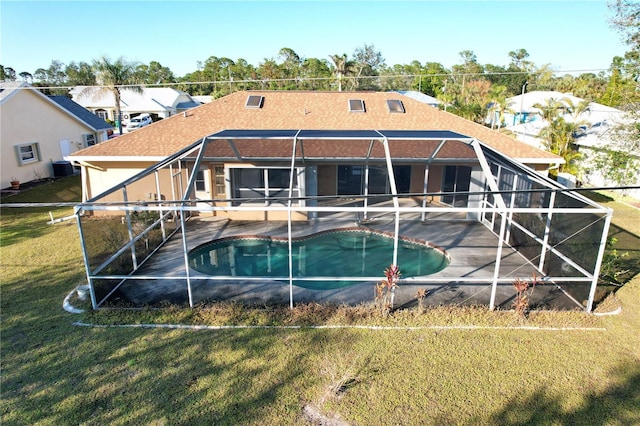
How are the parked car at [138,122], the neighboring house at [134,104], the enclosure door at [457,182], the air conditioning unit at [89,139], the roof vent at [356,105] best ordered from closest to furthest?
the enclosure door at [457,182] < the roof vent at [356,105] < the air conditioning unit at [89,139] < the parked car at [138,122] < the neighboring house at [134,104]

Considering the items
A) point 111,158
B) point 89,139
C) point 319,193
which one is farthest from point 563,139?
point 89,139

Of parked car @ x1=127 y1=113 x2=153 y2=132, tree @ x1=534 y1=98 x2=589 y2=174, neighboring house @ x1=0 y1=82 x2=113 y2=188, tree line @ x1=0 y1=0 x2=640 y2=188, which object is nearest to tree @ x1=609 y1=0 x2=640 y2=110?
tree line @ x1=0 y1=0 x2=640 y2=188

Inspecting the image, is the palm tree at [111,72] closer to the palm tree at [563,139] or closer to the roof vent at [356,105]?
the roof vent at [356,105]

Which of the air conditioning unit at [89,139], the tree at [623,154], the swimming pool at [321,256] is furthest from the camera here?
the air conditioning unit at [89,139]

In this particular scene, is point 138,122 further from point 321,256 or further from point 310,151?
point 321,256

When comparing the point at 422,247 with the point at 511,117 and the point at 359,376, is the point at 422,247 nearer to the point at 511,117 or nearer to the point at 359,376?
the point at 359,376

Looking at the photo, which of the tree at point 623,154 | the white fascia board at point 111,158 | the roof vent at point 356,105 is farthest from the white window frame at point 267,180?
the tree at point 623,154


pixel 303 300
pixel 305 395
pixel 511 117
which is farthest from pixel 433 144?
pixel 511 117
